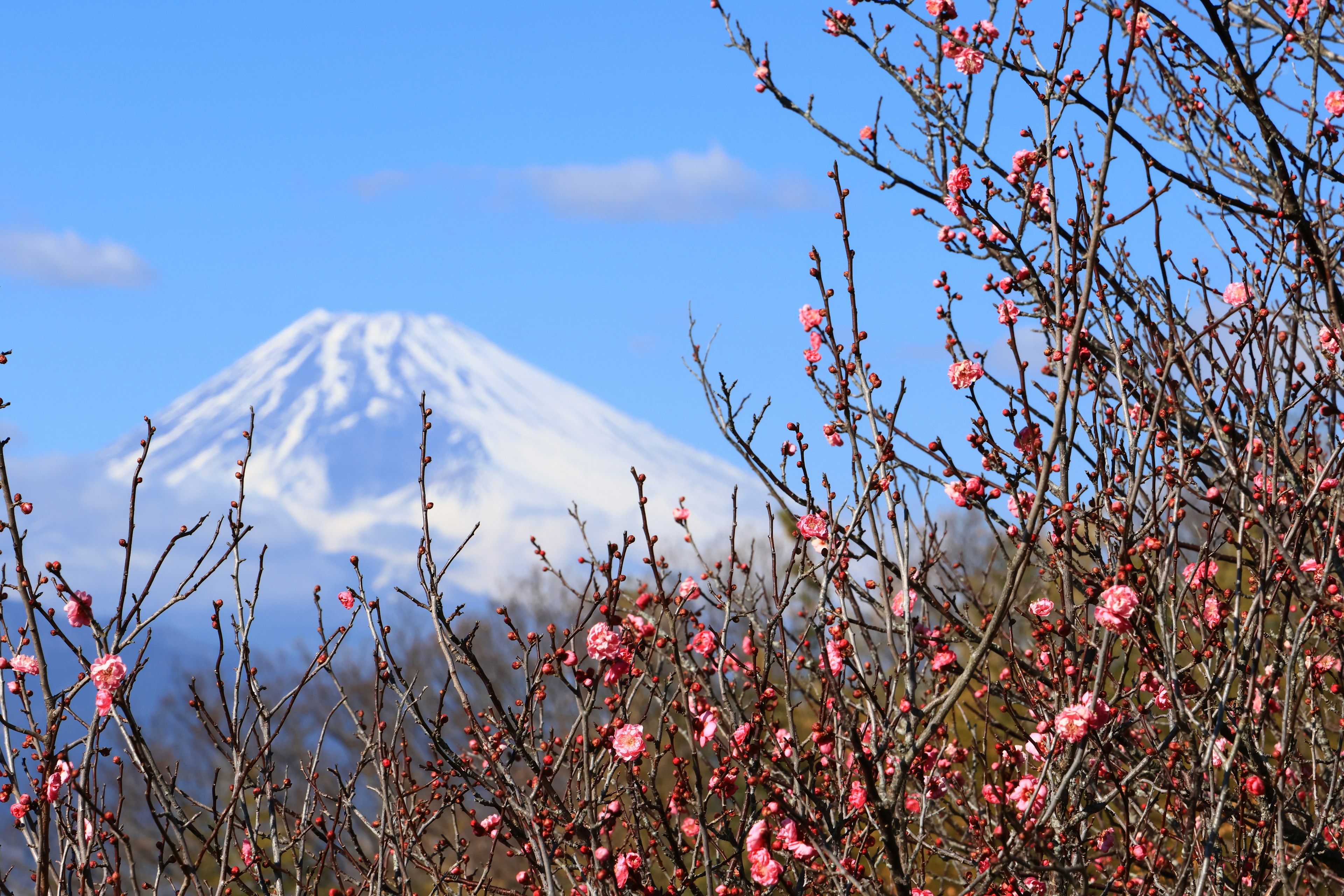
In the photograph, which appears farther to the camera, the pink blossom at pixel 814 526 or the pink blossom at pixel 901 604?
the pink blossom at pixel 814 526

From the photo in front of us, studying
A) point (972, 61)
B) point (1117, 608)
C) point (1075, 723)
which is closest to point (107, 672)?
point (1075, 723)

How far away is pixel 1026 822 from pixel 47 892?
2.74 m

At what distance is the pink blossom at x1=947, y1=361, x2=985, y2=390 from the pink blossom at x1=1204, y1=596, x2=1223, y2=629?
3.66ft

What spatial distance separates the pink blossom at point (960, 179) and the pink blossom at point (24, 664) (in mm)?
3944

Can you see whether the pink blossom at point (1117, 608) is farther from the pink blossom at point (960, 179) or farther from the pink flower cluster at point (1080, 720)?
the pink blossom at point (960, 179)

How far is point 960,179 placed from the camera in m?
5.17

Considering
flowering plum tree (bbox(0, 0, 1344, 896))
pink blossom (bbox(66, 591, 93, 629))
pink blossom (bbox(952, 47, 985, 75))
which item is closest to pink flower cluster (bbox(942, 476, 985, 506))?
flowering plum tree (bbox(0, 0, 1344, 896))

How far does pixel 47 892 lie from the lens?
346 centimetres

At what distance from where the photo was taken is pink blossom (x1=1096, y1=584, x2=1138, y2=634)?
309 cm

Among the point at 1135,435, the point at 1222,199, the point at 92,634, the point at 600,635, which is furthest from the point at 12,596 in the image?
the point at 1222,199

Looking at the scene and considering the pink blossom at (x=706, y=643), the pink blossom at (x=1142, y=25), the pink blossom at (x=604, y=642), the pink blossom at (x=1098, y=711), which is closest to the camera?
the pink blossom at (x=1098, y=711)

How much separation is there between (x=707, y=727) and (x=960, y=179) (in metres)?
2.86

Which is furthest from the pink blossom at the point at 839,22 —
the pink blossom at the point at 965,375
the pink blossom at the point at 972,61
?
the pink blossom at the point at 965,375

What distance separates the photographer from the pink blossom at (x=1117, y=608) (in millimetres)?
3092
